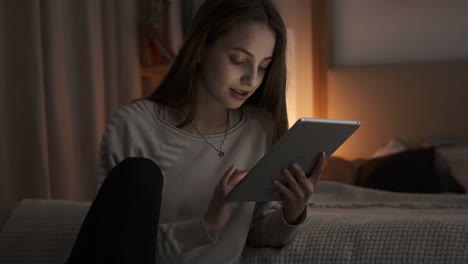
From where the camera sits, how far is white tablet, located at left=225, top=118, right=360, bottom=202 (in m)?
0.86

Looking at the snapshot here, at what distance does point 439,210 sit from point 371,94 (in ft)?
4.13

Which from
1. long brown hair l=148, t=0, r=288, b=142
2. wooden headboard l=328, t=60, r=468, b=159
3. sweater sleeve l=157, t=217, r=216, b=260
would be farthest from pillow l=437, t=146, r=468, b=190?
sweater sleeve l=157, t=217, r=216, b=260

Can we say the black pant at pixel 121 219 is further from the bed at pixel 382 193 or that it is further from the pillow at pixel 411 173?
the pillow at pixel 411 173

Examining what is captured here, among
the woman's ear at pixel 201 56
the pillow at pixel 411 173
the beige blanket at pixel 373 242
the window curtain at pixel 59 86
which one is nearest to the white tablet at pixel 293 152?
the beige blanket at pixel 373 242

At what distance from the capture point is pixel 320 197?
1807mm

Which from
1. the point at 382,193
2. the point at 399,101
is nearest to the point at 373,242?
the point at 382,193

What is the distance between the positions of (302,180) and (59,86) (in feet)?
4.83

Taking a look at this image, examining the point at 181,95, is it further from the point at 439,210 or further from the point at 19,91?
the point at 19,91

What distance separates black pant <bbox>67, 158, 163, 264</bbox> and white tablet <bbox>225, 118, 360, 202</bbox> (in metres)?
0.16

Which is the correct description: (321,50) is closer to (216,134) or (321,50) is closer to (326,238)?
(216,134)

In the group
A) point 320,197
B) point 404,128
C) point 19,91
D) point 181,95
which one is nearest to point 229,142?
point 181,95

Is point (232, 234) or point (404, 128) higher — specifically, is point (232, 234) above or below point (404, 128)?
above

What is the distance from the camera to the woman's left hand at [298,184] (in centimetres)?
93

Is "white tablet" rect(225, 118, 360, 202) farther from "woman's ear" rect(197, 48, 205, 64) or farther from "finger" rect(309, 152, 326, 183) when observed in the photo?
"woman's ear" rect(197, 48, 205, 64)
